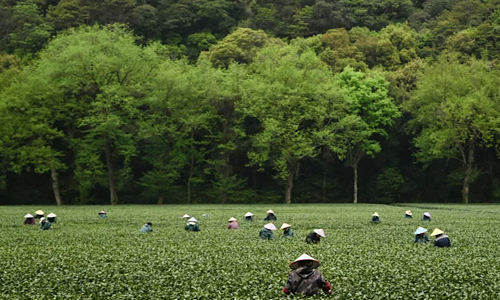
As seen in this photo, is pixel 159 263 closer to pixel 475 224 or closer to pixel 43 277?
pixel 43 277

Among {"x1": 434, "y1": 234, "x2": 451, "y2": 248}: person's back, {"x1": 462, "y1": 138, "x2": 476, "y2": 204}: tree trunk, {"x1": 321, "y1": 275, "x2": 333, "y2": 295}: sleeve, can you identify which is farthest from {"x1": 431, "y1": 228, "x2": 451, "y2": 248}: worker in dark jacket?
{"x1": 462, "y1": 138, "x2": 476, "y2": 204}: tree trunk

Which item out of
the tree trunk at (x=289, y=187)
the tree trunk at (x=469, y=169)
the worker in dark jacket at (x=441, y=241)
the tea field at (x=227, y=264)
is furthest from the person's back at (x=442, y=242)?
the tree trunk at (x=469, y=169)

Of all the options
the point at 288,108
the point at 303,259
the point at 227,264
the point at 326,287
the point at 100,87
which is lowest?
the point at 227,264

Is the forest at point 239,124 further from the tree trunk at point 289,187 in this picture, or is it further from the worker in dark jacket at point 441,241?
the worker in dark jacket at point 441,241

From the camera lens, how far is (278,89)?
57906 mm

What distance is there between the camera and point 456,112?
2212 inches

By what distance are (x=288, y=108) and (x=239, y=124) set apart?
236 inches

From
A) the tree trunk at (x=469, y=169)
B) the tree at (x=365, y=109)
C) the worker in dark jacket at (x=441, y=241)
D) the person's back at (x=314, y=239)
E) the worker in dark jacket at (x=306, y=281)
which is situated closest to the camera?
the worker in dark jacket at (x=306, y=281)

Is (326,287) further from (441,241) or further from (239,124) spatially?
(239,124)

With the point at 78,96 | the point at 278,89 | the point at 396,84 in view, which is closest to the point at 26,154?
the point at 78,96

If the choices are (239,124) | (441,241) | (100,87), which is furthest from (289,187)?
(441,241)

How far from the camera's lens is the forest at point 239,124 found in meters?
56.2

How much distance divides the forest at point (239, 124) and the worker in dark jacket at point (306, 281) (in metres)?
44.2

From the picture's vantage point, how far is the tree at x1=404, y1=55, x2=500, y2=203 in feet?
184
